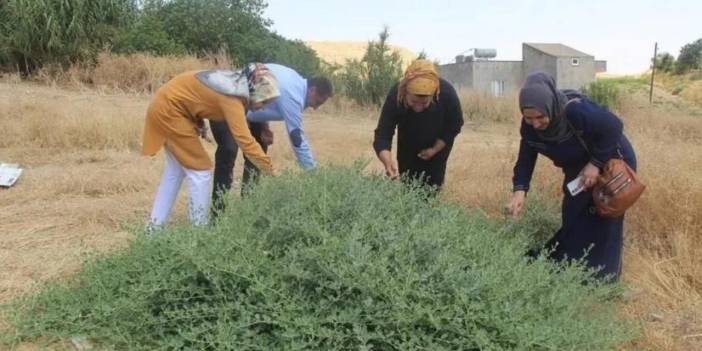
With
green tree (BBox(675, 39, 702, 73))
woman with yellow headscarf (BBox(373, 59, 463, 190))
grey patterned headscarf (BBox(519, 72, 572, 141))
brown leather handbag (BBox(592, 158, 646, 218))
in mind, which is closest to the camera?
grey patterned headscarf (BBox(519, 72, 572, 141))

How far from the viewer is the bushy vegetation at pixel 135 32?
14602 millimetres

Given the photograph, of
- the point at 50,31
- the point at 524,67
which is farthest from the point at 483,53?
the point at 50,31

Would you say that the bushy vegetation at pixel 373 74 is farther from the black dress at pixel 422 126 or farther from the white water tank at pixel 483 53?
the white water tank at pixel 483 53

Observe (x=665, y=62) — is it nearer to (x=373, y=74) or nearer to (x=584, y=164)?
(x=373, y=74)

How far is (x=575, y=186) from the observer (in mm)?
3609

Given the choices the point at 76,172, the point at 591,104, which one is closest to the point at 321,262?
the point at 591,104

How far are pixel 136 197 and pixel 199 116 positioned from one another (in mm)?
2209

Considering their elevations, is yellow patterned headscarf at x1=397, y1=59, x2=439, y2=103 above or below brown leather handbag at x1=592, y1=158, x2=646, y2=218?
above

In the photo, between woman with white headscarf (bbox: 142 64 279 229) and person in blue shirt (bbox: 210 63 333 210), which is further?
person in blue shirt (bbox: 210 63 333 210)

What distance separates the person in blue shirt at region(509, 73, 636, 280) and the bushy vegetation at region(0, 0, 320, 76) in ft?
43.9

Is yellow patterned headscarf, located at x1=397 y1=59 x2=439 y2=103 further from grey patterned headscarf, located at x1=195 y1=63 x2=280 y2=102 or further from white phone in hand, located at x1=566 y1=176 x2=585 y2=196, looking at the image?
white phone in hand, located at x1=566 y1=176 x2=585 y2=196

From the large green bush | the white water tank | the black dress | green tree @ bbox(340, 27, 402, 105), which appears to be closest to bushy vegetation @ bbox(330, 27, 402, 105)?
green tree @ bbox(340, 27, 402, 105)

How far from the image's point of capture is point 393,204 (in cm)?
318

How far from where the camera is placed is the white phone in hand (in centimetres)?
357
